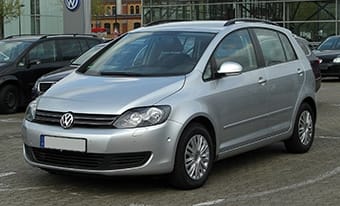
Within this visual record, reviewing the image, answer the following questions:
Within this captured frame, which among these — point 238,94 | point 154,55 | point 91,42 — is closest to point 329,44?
point 91,42

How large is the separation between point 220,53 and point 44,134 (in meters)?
2.11

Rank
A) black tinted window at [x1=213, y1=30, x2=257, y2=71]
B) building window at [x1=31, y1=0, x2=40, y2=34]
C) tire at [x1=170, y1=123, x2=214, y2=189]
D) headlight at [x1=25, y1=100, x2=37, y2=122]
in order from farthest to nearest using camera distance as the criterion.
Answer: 1. building window at [x1=31, y1=0, x2=40, y2=34]
2. black tinted window at [x1=213, y1=30, x2=257, y2=71]
3. headlight at [x1=25, y1=100, x2=37, y2=122]
4. tire at [x1=170, y1=123, x2=214, y2=189]

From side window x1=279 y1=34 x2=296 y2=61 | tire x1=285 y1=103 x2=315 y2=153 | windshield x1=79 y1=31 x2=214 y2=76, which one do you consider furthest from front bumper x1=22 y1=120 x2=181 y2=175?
side window x1=279 y1=34 x2=296 y2=61

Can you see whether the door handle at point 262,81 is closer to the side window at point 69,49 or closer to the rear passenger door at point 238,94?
the rear passenger door at point 238,94

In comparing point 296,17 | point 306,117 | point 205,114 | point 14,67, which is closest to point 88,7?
point 14,67

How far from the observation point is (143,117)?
248 inches

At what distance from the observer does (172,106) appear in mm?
6426

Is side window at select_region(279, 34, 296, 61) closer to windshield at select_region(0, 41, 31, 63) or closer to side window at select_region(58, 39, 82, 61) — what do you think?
windshield at select_region(0, 41, 31, 63)

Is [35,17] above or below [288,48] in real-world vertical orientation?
below

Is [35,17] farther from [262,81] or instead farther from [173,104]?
[173,104]

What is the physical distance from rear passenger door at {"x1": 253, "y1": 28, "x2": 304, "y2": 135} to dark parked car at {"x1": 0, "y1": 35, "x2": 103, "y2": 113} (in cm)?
713

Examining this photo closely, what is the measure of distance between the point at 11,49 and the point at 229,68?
864cm

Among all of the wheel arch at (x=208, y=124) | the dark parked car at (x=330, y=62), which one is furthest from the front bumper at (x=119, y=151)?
the dark parked car at (x=330, y=62)

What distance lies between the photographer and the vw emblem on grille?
6.36m
